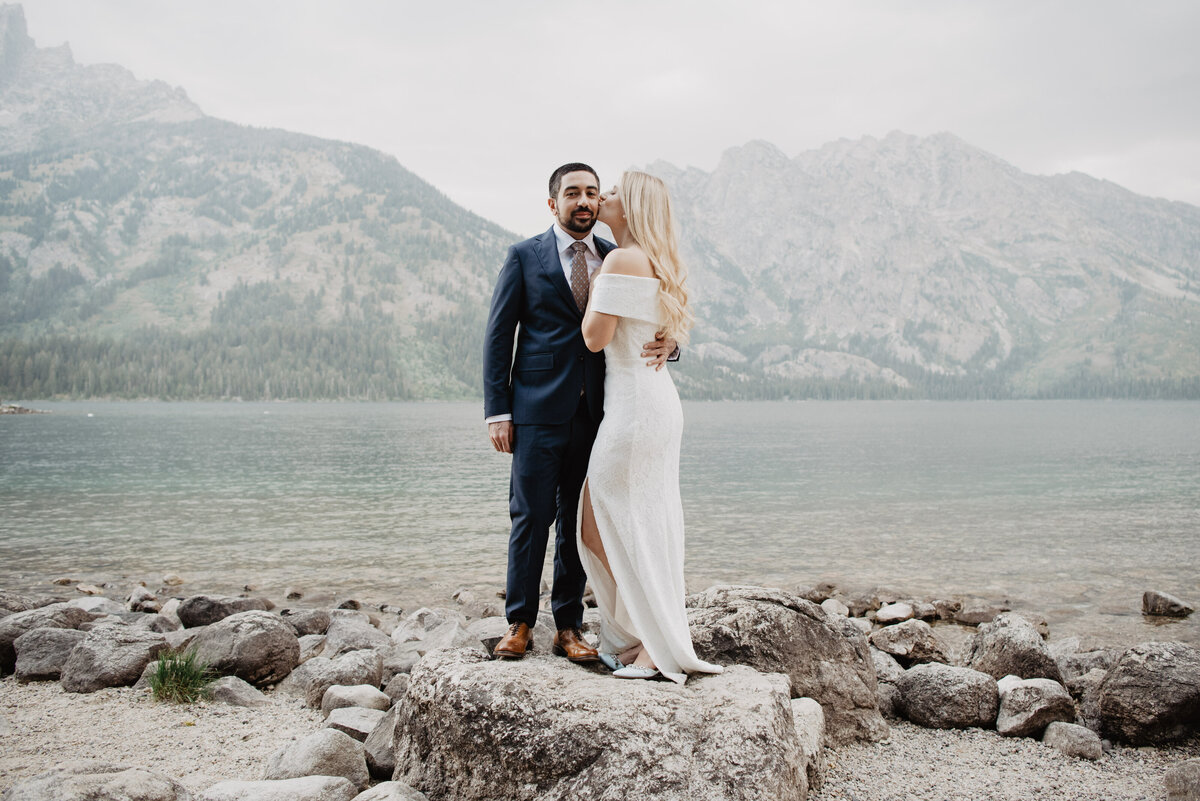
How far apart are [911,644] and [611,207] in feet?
24.9

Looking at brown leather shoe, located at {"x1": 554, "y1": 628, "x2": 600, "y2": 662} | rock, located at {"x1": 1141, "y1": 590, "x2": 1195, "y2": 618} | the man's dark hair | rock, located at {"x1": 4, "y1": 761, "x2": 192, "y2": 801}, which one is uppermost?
the man's dark hair

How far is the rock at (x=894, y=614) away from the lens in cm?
1359

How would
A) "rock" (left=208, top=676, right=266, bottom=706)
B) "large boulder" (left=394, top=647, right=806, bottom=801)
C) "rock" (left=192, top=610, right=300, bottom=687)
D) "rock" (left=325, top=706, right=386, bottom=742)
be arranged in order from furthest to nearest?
"rock" (left=192, top=610, right=300, bottom=687) < "rock" (left=208, top=676, right=266, bottom=706) < "rock" (left=325, top=706, right=386, bottom=742) < "large boulder" (left=394, top=647, right=806, bottom=801)

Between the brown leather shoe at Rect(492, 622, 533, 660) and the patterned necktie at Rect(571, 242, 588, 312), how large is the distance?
2294mm

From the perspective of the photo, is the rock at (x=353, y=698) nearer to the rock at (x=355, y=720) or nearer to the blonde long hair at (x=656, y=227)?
the rock at (x=355, y=720)

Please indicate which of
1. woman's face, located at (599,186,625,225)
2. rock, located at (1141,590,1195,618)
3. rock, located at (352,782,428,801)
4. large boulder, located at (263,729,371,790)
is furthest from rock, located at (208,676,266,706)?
rock, located at (1141,590,1195,618)

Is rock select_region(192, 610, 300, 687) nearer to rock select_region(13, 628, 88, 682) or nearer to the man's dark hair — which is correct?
rock select_region(13, 628, 88, 682)

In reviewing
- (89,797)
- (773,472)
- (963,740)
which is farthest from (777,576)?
(773,472)

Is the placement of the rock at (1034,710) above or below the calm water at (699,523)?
above

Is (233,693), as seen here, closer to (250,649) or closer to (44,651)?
(250,649)

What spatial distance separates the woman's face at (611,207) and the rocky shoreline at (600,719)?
9.96ft

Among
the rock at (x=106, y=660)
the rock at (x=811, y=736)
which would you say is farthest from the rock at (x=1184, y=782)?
the rock at (x=106, y=660)

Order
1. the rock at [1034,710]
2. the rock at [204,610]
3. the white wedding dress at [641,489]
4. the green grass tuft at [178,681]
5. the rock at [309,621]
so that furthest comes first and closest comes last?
the rock at [204,610] → the rock at [309,621] → the green grass tuft at [178,681] → the rock at [1034,710] → the white wedding dress at [641,489]

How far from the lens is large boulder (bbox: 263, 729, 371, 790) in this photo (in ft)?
16.4
